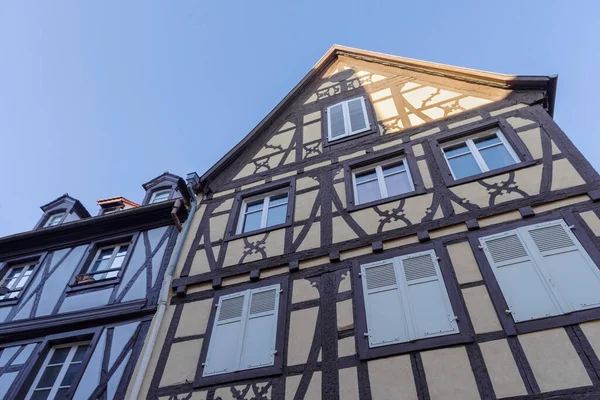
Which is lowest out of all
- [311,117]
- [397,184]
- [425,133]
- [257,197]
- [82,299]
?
[82,299]

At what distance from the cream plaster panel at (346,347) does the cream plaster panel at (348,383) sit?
0.71ft

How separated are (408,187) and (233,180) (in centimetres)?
412

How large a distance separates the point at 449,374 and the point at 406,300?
3.77ft

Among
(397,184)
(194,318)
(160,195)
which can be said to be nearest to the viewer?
(194,318)

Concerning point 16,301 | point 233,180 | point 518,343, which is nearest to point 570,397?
point 518,343

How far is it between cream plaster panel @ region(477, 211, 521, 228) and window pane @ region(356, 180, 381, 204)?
75.9 inches

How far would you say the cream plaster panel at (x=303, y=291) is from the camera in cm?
630

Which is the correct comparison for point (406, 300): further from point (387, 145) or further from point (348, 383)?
point (387, 145)

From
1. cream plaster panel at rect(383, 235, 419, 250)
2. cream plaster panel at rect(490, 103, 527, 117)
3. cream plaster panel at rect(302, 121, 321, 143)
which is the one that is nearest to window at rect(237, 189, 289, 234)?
cream plaster panel at rect(302, 121, 321, 143)

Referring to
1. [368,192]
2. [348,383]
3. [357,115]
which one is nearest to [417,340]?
[348,383]

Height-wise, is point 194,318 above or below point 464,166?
below

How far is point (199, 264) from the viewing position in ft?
25.3

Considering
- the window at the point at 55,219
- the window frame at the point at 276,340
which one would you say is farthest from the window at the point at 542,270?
the window at the point at 55,219

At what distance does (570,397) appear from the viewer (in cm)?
410
